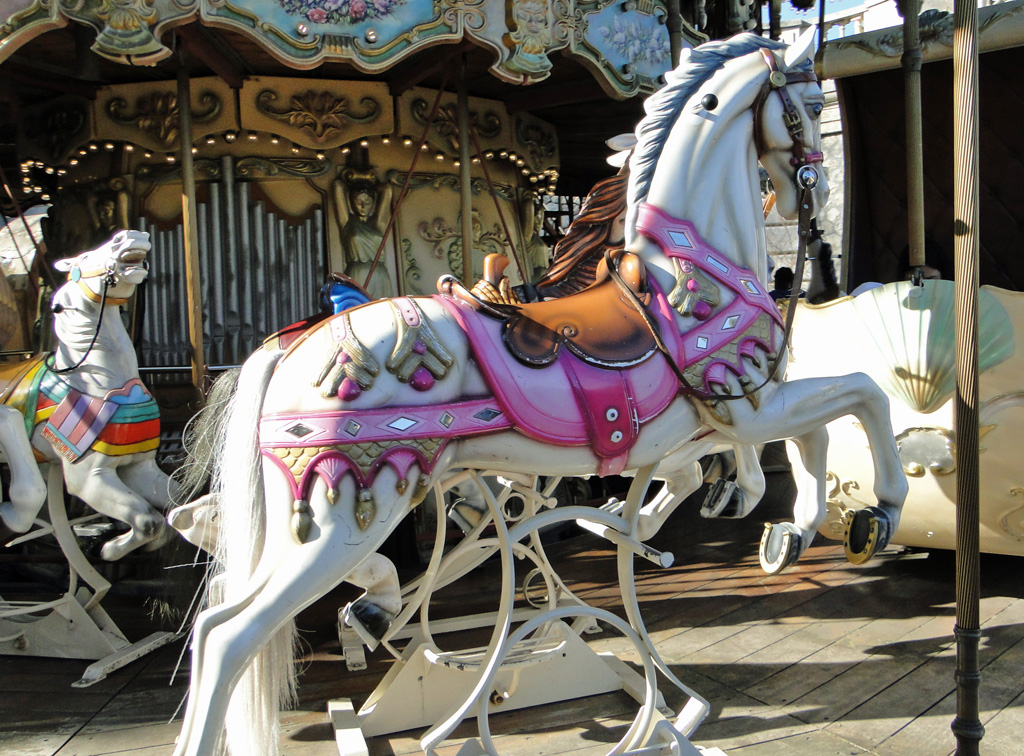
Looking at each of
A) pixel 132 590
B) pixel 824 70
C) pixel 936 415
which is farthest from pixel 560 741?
pixel 824 70

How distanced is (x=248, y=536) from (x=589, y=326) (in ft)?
3.49

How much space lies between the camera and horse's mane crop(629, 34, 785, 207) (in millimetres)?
2457

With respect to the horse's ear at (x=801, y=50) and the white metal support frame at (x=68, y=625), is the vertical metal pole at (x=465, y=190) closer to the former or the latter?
the white metal support frame at (x=68, y=625)

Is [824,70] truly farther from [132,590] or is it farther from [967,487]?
[132,590]

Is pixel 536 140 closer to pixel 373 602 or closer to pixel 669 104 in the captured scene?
pixel 669 104

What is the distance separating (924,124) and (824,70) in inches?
45.6

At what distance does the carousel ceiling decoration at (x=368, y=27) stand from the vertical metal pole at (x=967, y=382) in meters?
2.79

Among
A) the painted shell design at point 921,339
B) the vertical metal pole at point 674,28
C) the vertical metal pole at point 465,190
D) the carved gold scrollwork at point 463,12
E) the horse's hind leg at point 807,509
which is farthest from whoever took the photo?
the vertical metal pole at point 674,28

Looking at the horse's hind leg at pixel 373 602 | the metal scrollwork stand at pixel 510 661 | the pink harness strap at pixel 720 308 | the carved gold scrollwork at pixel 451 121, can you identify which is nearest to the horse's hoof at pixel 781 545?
the metal scrollwork stand at pixel 510 661

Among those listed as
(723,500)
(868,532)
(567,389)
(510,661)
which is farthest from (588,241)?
(510,661)

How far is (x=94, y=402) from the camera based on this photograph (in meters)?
3.84

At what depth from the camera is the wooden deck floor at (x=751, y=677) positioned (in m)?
2.80

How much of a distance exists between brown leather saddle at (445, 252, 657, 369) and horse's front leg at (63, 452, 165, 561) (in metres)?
2.30

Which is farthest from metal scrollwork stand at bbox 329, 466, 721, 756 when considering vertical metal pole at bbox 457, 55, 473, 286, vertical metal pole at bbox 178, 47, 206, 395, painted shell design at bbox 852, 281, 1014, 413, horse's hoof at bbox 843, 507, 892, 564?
vertical metal pole at bbox 457, 55, 473, 286
